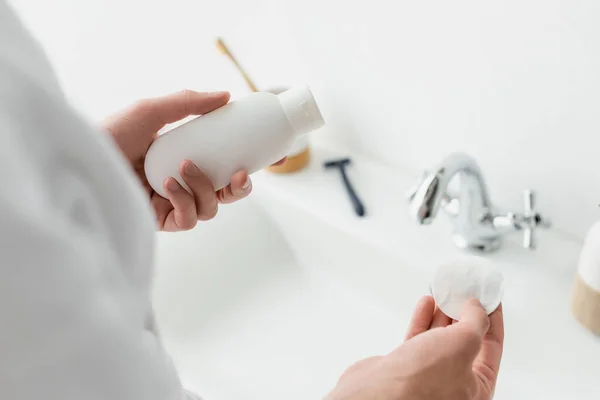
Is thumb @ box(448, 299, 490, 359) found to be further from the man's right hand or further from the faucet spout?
the faucet spout

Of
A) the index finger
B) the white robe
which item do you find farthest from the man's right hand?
the index finger

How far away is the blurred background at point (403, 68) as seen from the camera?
54cm

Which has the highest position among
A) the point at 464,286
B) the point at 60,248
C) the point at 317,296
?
the point at 60,248

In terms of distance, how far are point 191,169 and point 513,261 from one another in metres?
0.38

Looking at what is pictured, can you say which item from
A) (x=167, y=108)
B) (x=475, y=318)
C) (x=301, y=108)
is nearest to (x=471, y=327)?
(x=475, y=318)

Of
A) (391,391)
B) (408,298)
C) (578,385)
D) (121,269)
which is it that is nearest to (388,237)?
(408,298)

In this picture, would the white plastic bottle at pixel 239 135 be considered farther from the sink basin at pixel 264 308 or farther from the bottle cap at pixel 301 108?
the sink basin at pixel 264 308

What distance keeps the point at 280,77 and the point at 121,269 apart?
662 millimetres

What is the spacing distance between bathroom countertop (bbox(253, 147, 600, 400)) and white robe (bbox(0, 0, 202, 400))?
468 millimetres

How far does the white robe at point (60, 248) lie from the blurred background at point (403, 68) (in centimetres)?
31

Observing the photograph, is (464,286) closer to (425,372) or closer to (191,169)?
(425,372)

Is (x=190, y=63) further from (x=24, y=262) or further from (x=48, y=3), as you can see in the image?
(x=24, y=262)

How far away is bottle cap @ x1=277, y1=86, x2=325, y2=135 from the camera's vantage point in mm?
440

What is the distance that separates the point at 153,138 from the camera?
0.54 m
